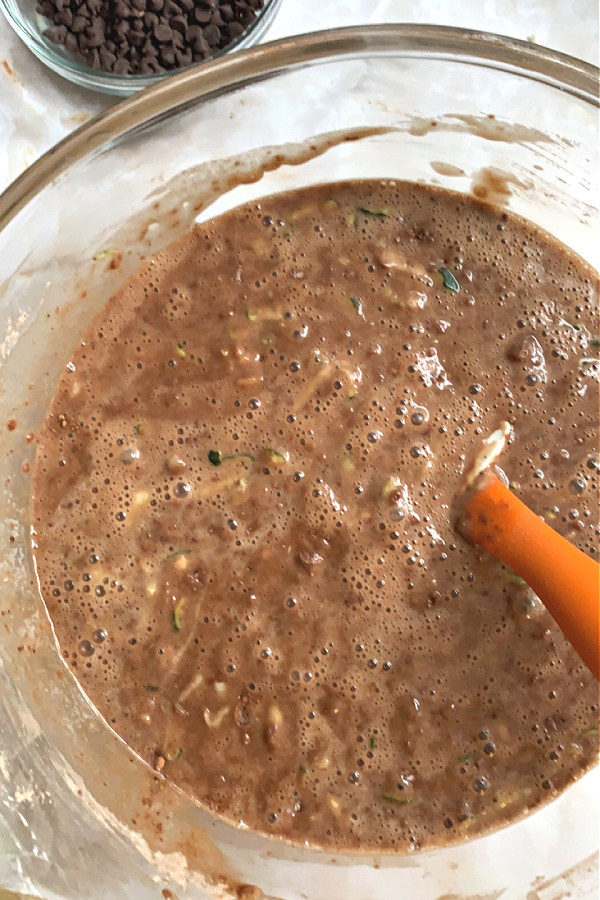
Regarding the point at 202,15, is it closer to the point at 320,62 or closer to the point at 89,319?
the point at 320,62

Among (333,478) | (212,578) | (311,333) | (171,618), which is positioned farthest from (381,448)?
(171,618)

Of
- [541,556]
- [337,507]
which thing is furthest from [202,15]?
[541,556]

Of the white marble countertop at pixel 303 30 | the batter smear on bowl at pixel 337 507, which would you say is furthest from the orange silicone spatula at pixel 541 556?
the white marble countertop at pixel 303 30

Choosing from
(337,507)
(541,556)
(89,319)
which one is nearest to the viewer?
(541,556)

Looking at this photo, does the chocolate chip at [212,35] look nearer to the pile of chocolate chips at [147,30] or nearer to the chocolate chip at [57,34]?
the pile of chocolate chips at [147,30]

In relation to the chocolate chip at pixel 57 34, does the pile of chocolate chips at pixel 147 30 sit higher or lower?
higher
